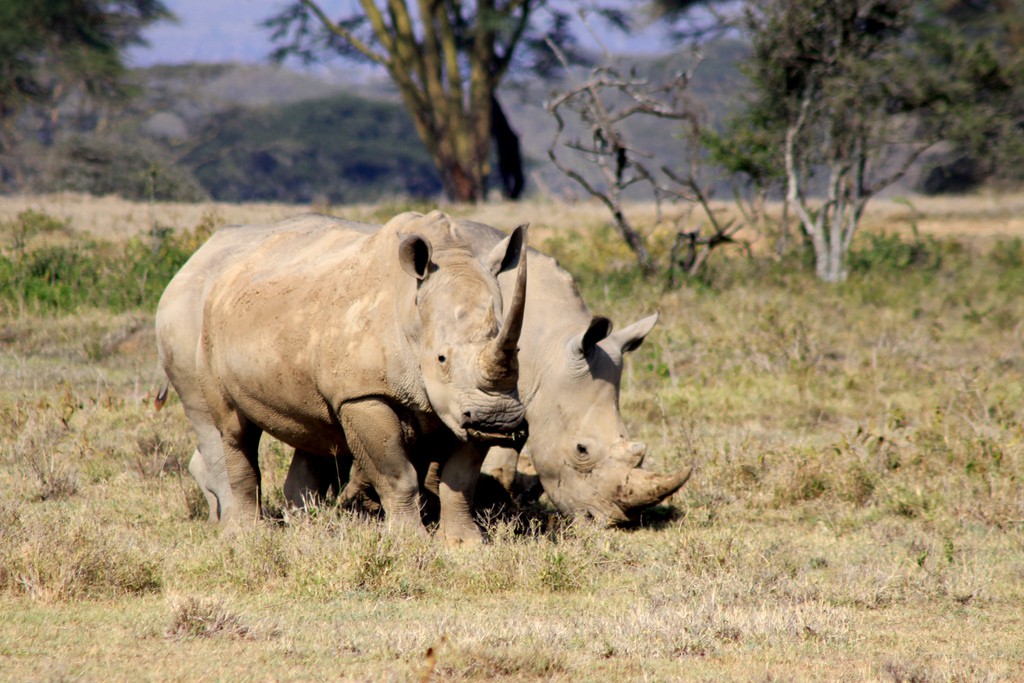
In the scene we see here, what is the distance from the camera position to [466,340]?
5.09 m

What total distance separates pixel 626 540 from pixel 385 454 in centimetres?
139

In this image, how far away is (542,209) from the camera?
2092 cm

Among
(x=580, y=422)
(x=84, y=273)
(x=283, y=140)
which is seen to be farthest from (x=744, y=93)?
(x=283, y=140)

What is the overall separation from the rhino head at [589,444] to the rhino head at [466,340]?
3.07ft

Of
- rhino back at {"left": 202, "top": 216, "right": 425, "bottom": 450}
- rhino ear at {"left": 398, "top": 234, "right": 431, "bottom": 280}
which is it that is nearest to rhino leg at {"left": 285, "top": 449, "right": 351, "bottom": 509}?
rhino back at {"left": 202, "top": 216, "right": 425, "bottom": 450}

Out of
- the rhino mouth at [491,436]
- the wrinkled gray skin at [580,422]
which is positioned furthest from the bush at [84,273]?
the rhino mouth at [491,436]

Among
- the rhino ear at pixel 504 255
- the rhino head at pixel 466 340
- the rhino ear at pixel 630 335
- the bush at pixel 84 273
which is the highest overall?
the rhino ear at pixel 504 255

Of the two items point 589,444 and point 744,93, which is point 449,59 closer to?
point 744,93

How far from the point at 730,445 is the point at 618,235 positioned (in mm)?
9840

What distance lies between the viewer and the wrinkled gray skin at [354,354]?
16.8 feet

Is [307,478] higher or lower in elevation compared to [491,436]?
lower

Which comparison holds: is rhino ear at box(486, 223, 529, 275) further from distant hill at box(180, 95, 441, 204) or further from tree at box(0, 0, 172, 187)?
distant hill at box(180, 95, 441, 204)

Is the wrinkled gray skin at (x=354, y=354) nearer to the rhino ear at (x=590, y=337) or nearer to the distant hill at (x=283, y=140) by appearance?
the rhino ear at (x=590, y=337)

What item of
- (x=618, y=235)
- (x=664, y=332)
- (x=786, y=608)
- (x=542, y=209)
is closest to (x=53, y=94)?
(x=542, y=209)
